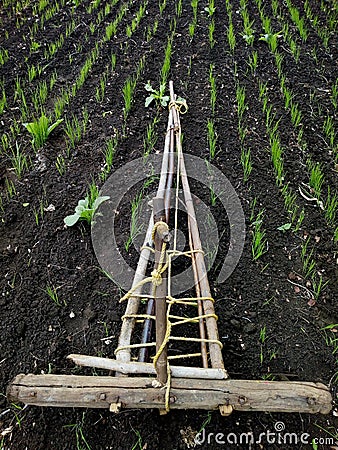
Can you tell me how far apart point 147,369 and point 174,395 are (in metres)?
0.15

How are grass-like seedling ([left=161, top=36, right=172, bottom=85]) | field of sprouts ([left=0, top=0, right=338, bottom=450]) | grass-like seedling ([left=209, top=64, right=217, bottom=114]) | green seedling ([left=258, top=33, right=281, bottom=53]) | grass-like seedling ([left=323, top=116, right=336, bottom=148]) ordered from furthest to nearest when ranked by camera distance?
green seedling ([left=258, top=33, right=281, bottom=53]), grass-like seedling ([left=161, top=36, right=172, bottom=85]), grass-like seedling ([left=209, top=64, right=217, bottom=114]), grass-like seedling ([left=323, top=116, right=336, bottom=148]), field of sprouts ([left=0, top=0, right=338, bottom=450])

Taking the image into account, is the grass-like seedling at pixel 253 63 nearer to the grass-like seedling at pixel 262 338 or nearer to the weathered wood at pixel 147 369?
the grass-like seedling at pixel 262 338

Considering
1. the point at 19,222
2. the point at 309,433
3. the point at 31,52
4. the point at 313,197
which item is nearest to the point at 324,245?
the point at 313,197

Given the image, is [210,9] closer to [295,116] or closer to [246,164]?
[295,116]

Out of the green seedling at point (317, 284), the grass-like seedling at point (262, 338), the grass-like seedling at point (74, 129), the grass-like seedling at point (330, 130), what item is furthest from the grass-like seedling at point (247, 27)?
the grass-like seedling at point (262, 338)

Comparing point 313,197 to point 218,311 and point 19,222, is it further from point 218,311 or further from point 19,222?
point 19,222

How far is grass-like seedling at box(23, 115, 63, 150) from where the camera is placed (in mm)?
2977

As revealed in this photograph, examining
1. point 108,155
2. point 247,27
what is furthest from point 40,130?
point 247,27

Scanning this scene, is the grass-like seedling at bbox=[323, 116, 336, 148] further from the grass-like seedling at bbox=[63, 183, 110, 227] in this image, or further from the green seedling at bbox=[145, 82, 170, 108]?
the grass-like seedling at bbox=[63, 183, 110, 227]

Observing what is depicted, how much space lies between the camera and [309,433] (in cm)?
168

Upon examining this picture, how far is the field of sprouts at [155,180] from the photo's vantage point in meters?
1.84

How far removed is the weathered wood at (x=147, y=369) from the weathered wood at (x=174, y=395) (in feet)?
0.15

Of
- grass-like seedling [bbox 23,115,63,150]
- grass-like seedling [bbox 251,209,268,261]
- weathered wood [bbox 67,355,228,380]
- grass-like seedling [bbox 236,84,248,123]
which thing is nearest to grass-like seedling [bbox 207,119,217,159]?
grass-like seedling [bbox 236,84,248,123]

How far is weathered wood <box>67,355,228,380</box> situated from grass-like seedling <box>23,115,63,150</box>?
6.11 ft
